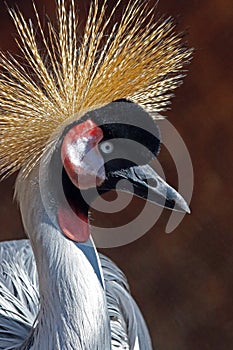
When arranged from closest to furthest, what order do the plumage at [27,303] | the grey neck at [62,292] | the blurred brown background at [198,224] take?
the grey neck at [62,292], the plumage at [27,303], the blurred brown background at [198,224]

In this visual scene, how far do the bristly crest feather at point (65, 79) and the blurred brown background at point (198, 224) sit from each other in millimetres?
903

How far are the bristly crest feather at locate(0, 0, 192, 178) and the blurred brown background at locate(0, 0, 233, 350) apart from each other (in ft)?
2.96

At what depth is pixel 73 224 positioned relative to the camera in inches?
61.0

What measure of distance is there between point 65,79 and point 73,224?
0.83 feet

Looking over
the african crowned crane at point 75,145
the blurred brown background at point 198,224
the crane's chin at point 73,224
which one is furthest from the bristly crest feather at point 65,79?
the blurred brown background at point 198,224

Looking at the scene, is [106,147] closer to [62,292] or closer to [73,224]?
[73,224]

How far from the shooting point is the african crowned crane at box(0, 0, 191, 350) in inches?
60.2

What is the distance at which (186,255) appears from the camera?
266 centimetres

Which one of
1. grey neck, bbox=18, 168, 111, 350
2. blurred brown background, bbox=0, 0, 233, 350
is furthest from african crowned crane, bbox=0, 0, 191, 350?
blurred brown background, bbox=0, 0, 233, 350

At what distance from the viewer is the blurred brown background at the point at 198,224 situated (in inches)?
101

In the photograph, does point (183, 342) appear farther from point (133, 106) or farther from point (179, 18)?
point (133, 106)

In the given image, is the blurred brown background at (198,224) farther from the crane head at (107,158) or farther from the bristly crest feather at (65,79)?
the crane head at (107,158)

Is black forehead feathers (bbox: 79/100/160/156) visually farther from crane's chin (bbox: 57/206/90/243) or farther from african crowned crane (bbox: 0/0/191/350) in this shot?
crane's chin (bbox: 57/206/90/243)

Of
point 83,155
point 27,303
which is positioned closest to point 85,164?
point 83,155
